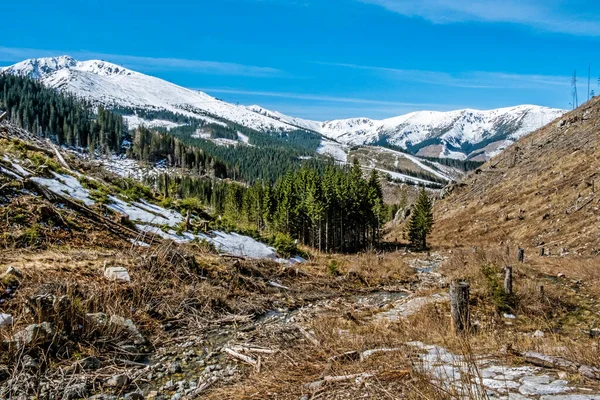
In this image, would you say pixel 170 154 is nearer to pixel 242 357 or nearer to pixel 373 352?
pixel 242 357

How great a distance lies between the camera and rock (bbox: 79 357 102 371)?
6.71 metres

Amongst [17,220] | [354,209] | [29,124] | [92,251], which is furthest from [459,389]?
[29,124]

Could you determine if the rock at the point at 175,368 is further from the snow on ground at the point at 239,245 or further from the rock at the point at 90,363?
the snow on ground at the point at 239,245

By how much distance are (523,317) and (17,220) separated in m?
17.3

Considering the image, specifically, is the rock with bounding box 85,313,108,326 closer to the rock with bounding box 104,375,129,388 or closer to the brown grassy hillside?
the rock with bounding box 104,375,129,388

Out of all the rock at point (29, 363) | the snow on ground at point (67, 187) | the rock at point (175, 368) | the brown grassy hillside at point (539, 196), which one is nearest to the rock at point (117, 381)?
the rock at point (175, 368)

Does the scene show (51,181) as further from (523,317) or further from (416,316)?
(523,317)

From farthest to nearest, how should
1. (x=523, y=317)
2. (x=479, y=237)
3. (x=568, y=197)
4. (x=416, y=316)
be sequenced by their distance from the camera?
1. (x=479, y=237)
2. (x=568, y=197)
3. (x=523, y=317)
4. (x=416, y=316)

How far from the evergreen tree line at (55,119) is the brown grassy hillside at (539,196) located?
145470mm

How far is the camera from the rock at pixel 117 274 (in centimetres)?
1031

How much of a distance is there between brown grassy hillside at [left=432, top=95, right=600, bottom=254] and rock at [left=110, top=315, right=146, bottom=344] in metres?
34.1

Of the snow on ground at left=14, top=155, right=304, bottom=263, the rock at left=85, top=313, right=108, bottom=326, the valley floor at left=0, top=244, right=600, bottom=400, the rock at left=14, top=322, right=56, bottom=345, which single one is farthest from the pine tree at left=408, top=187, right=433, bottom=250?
the rock at left=14, top=322, right=56, bottom=345

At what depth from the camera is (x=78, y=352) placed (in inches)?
281

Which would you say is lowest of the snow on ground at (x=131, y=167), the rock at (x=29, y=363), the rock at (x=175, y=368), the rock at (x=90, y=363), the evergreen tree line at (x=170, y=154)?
the rock at (x=175, y=368)
